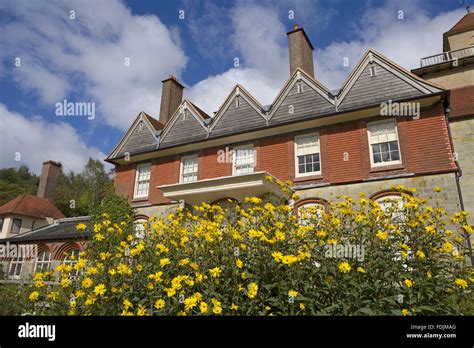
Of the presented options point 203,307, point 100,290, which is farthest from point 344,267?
A: point 100,290

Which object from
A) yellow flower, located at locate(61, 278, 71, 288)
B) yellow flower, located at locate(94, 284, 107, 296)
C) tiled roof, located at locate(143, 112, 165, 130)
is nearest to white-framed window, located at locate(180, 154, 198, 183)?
tiled roof, located at locate(143, 112, 165, 130)

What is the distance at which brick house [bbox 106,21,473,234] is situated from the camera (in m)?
12.3

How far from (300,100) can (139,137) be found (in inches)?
425

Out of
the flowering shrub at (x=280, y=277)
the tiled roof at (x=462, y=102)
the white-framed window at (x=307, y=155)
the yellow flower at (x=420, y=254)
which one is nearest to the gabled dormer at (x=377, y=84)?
the white-framed window at (x=307, y=155)

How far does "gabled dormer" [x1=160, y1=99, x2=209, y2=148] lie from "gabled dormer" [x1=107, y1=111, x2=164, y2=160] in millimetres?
971

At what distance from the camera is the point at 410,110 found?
12727 mm

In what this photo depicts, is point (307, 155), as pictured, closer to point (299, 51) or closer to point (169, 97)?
point (299, 51)

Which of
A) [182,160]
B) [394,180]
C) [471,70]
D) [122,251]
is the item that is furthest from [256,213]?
[471,70]

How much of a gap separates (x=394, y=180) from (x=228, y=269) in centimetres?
1109

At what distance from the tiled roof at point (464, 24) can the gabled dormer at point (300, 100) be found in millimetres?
20365

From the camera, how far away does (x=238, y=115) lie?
1684 cm

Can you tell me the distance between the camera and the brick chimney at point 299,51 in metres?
17.0

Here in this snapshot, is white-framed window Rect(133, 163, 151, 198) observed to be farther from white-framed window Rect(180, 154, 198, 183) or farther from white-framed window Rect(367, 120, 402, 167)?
white-framed window Rect(367, 120, 402, 167)
